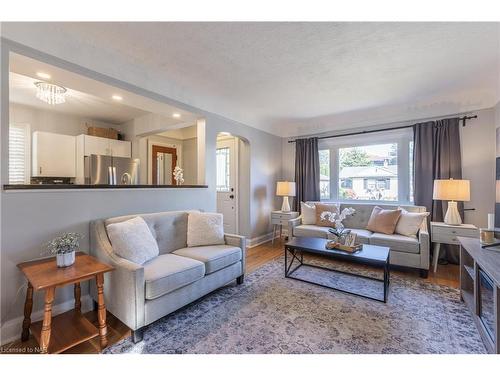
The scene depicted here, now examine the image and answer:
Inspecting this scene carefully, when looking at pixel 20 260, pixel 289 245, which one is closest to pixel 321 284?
pixel 289 245

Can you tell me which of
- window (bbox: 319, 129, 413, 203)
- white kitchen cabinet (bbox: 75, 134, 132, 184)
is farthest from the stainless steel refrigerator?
window (bbox: 319, 129, 413, 203)

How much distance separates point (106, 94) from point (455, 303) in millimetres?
4200

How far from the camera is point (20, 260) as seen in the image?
69.2 inches

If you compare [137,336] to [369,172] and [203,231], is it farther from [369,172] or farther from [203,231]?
[369,172]

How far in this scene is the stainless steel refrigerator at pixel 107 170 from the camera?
12.7 ft

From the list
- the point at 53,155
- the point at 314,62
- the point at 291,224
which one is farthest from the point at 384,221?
the point at 53,155

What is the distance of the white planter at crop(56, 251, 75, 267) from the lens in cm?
164

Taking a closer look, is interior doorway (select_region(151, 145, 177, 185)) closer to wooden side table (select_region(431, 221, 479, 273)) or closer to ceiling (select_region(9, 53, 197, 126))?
ceiling (select_region(9, 53, 197, 126))

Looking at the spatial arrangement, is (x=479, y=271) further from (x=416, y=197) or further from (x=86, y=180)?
(x=86, y=180)

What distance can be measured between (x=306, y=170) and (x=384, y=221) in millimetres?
1801

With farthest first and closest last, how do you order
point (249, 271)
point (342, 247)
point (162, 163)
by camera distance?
point (162, 163), point (249, 271), point (342, 247)

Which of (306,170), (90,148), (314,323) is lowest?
(314,323)

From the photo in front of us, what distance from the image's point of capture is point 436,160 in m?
3.45
